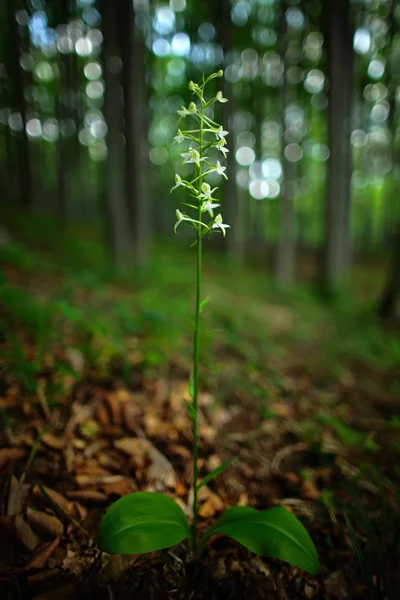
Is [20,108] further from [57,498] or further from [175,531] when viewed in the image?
[175,531]

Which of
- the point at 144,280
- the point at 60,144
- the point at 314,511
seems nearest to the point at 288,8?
the point at 144,280

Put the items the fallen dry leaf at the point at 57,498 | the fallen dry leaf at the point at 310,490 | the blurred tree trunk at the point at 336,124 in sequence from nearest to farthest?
the fallen dry leaf at the point at 57,498
the fallen dry leaf at the point at 310,490
the blurred tree trunk at the point at 336,124

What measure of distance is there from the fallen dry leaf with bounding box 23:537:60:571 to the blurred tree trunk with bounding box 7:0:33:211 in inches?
526

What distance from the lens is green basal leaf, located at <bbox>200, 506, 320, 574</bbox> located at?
1229mm

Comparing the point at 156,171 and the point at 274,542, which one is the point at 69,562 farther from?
the point at 156,171

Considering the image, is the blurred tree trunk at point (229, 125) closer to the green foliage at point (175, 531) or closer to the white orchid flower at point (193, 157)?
the white orchid flower at point (193, 157)

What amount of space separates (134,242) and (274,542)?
7065mm

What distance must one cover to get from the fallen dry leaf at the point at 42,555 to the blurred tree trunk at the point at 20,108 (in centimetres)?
1337

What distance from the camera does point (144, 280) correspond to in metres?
6.71

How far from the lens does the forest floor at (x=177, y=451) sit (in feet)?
4.40

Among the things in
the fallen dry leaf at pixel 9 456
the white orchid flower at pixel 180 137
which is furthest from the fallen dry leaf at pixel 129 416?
the white orchid flower at pixel 180 137

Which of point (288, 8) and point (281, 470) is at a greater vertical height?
point (288, 8)

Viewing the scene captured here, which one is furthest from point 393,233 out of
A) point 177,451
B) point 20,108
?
point 20,108

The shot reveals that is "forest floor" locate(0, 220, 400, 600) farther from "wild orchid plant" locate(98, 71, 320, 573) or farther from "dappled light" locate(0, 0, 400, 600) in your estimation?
"wild orchid plant" locate(98, 71, 320, 573)
